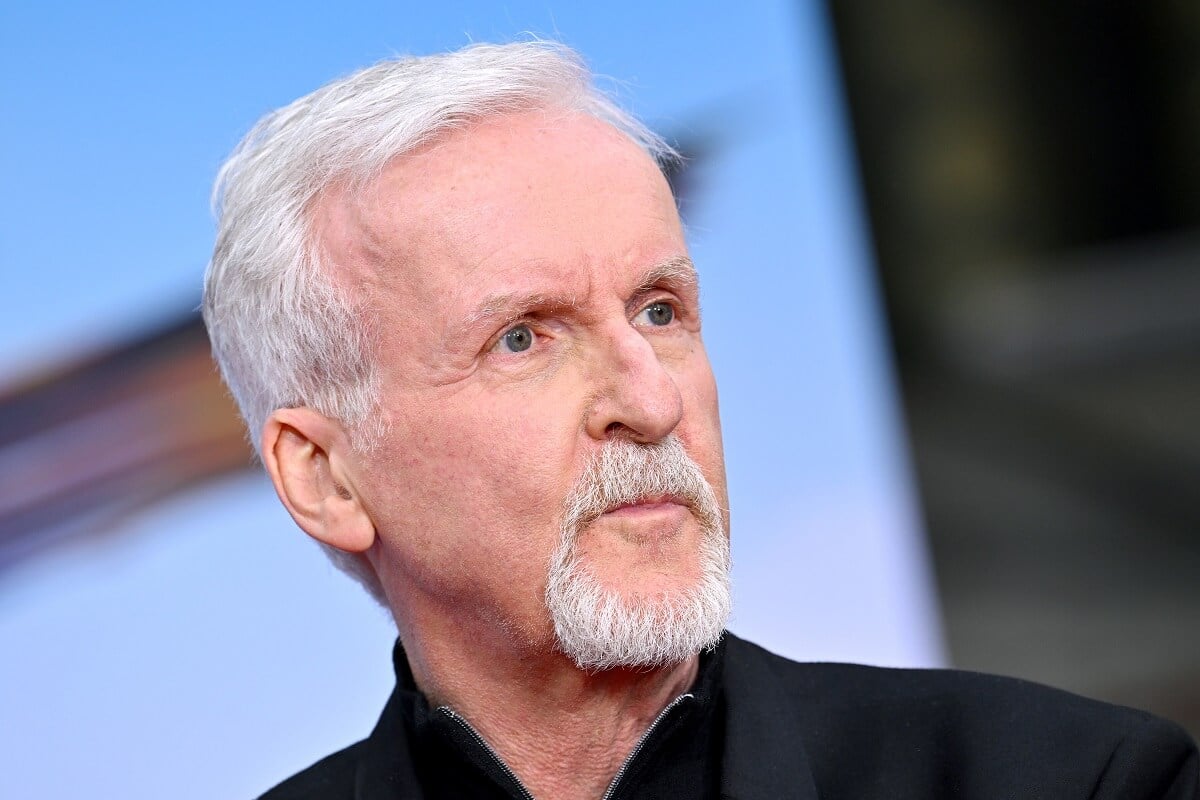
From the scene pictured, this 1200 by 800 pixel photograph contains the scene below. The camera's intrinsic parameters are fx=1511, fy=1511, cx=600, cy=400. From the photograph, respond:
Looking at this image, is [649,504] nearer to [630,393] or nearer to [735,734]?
[630,393]

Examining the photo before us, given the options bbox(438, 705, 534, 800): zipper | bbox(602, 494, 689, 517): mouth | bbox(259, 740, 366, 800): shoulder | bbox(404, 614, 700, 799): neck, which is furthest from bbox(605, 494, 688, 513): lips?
bbox(259, 740, 366, 800): shoulder

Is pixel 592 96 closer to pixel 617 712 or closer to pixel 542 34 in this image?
pixel 542 34

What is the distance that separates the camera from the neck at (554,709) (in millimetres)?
2004

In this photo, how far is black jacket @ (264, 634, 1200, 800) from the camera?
192 centimetres

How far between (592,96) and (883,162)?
2081 mm

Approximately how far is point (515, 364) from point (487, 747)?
504 mm

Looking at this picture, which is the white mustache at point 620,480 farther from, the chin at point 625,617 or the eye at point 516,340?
the eye at point 516,340

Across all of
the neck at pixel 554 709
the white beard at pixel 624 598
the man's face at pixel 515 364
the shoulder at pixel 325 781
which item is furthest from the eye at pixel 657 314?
the shoulder at pixel 325 781

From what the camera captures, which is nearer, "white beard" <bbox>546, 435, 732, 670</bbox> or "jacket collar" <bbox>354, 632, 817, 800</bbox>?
"white beard" <bbox>546, 435, 732, 670</bbox>

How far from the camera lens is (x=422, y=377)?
6.56ft

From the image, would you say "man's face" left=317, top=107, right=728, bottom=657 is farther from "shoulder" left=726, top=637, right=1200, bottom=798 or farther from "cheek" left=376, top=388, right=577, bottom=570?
"shoulder" left=726, top=637, right=1200, bottom=798

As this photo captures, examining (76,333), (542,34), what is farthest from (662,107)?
(76,333)

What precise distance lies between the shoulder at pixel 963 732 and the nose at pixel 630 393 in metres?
0.41

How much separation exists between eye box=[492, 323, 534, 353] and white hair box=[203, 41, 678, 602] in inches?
7.6
